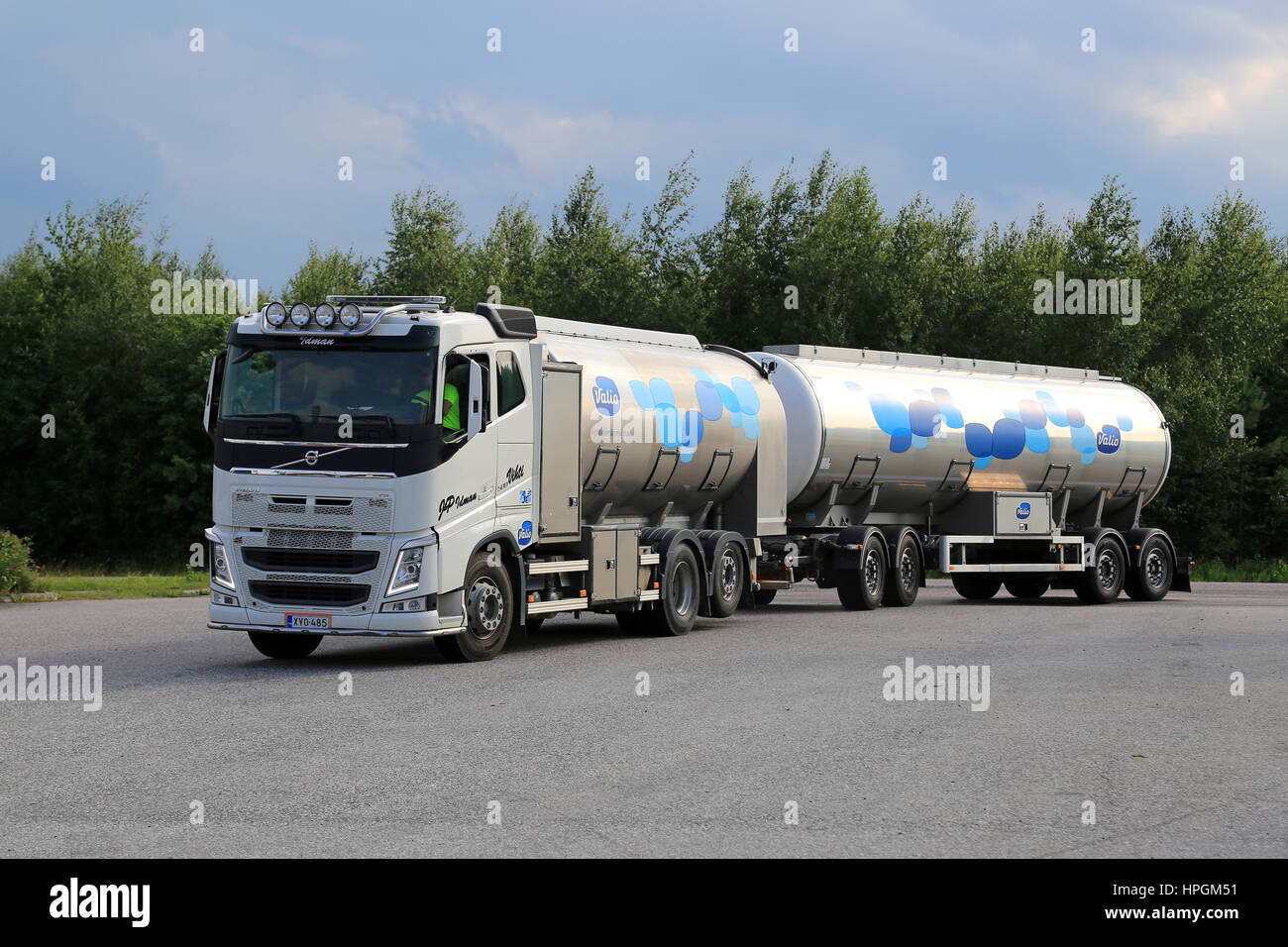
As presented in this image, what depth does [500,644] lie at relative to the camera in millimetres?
15734

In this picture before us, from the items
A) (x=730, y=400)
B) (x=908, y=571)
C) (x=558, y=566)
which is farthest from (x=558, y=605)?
(x=908, y=571)

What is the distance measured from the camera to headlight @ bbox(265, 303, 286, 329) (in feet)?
49.3

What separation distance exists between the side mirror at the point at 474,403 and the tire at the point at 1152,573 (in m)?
16.8

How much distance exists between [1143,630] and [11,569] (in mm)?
18599

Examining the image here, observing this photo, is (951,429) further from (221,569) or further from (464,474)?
(221,569)

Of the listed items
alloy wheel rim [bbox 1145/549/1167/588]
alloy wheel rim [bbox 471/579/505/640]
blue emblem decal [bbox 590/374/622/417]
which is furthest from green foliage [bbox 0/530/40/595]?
alloy wheel rim [bbox 1145/549/1167/588]

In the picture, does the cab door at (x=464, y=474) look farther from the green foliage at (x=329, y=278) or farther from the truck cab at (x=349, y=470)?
the green foliage at (x=329, y=278)

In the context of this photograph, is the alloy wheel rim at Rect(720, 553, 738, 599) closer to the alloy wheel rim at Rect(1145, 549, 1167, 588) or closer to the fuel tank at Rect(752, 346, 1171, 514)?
the fuel tank at Rect(752, 346, 1171, 514)

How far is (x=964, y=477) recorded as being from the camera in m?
25.0

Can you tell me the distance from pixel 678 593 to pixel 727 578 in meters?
1.26

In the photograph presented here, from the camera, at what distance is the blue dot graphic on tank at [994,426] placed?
78.0ft

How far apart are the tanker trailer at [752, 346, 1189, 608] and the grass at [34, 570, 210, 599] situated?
1146cm

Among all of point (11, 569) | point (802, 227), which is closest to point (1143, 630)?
point (11, 569)
